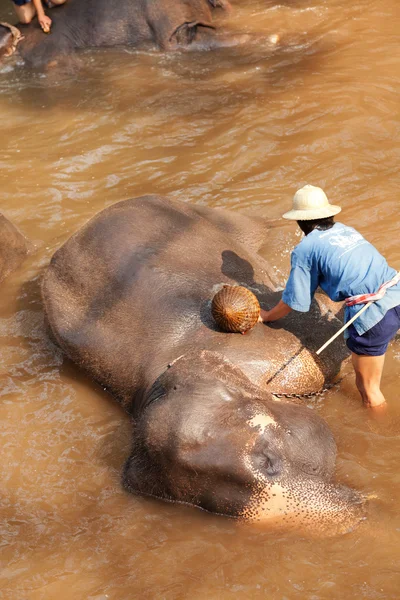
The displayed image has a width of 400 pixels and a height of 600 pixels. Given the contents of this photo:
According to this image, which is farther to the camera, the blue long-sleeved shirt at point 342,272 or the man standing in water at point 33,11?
the man standing in water at point 33,11

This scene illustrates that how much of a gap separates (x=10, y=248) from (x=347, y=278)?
11.9ft

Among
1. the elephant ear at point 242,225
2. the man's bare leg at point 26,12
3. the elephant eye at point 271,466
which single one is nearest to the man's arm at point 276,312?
the elephant eye at point 271,466

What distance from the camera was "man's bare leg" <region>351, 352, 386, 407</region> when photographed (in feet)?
16.8

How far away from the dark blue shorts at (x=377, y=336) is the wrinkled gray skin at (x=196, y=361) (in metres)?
0.37

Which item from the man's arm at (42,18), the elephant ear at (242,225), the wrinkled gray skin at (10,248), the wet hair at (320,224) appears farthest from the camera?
the man's arm at (42,18)

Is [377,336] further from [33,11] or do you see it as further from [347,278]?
[33,11]

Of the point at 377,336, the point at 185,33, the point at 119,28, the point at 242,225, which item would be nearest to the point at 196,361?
the point at 377,336

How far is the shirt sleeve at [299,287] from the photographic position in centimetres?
499

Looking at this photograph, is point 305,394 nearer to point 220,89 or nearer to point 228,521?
point 228,521

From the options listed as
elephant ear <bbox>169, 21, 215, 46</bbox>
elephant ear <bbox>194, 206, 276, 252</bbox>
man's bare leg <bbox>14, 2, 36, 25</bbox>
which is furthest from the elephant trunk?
man's bare leg <bbox>14, 2, 36, 25</bbox>

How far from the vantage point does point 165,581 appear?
424 centimetres

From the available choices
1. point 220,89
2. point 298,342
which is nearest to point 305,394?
point 298,342

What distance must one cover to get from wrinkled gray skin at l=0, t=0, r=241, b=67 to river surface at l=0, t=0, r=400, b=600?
0.27 meters

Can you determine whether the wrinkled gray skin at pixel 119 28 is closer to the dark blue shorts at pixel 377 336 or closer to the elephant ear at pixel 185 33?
the elephant ear at pixel 185 33
